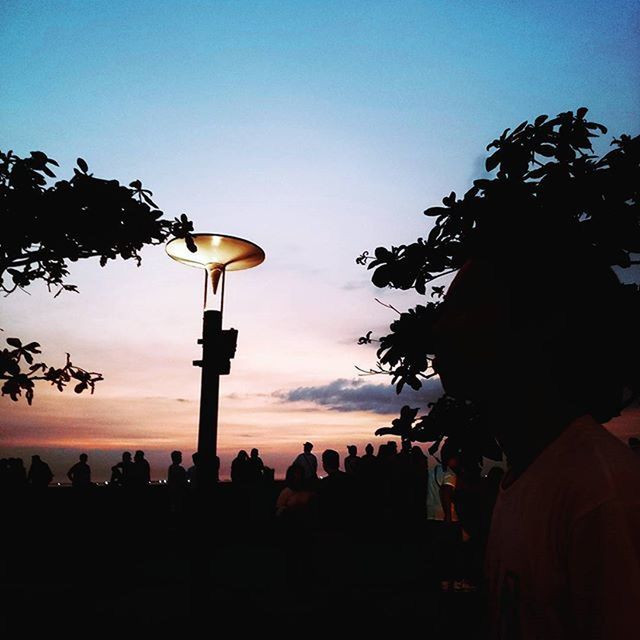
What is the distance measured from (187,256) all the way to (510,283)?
4.33 meters

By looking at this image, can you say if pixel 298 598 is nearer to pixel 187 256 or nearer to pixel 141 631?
pixel 141 631

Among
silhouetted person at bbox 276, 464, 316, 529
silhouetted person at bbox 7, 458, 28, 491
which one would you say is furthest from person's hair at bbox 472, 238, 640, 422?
silhouetted person at bbox 7, 458, 28, 491

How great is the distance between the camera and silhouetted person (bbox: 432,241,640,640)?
951 millimetres

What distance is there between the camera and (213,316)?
5219 millimetres

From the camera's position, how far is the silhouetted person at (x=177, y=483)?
1152 cm

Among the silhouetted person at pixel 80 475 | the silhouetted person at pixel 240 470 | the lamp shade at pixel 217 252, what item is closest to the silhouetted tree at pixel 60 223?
the lamp shade at pixel 217 252

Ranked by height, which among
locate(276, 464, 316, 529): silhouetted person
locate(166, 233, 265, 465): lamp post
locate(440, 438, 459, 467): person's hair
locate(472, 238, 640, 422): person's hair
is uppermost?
locate(166, 233, 265, 465): lamp post

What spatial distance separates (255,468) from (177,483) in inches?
77.4

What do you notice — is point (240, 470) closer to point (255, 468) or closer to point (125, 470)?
point (255, 468)

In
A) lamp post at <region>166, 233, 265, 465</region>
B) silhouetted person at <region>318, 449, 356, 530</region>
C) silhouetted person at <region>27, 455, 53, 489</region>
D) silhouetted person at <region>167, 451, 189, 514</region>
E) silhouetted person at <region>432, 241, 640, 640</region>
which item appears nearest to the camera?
silhouetted person at <region>432, 241, 640, 640</region>

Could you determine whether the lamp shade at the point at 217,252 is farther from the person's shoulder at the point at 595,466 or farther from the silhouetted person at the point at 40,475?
the silhouetted person at the point at 40,475

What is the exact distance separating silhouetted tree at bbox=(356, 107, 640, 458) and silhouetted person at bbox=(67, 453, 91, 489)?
863cm

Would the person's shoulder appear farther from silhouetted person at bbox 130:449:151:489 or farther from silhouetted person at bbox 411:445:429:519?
silhouetted person at bbox 130:449:151:489

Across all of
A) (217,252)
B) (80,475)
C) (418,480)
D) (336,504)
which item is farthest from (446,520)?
(80,475)
